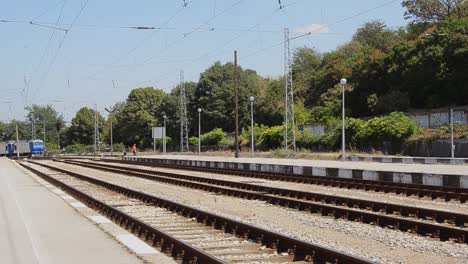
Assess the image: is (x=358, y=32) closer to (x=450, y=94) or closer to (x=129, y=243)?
(x=450, y=94)

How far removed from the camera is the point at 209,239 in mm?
12344

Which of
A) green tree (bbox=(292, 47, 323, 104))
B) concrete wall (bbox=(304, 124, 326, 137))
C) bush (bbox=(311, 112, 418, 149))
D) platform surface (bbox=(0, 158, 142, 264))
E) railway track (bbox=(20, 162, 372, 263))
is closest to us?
railway track (bbox=(20, 162, 372, 263))

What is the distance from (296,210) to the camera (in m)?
17.5

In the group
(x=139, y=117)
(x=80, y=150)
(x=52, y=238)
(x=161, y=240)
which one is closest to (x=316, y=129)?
(x=52, y=238)

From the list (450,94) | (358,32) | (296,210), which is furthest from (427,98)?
(296,210)

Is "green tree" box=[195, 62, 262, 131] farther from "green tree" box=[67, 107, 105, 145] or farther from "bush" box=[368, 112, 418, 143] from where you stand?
"green tree" box=[67, 107, 105, 145]

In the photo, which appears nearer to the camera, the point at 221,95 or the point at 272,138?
the point at 272,138

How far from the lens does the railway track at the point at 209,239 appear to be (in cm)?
969

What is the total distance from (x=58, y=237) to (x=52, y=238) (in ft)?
0.54

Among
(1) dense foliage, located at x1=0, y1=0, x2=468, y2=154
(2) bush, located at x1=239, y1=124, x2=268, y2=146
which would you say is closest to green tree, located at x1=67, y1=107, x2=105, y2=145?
(1) dense foliage, located at x1=0, y1=0, x2=468, y2=154

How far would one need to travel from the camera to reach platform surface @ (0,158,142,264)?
10633 mm

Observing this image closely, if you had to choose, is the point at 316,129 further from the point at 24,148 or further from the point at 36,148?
the point at 24,148

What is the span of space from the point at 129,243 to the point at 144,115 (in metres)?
118

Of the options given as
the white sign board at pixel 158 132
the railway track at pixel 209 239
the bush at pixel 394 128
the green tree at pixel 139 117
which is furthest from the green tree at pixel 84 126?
the railway track at pixel 209 239
